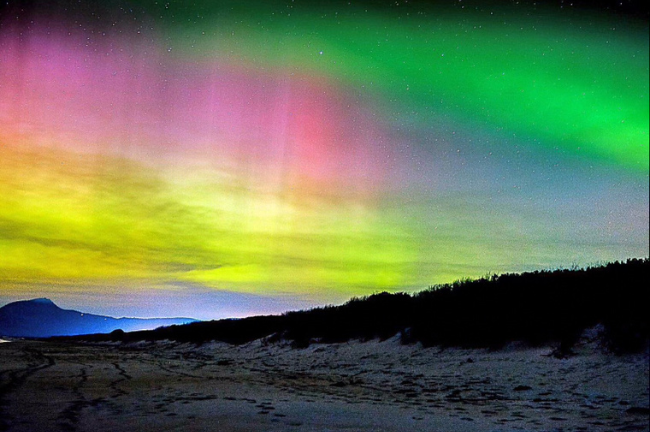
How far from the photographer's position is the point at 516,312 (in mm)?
11289

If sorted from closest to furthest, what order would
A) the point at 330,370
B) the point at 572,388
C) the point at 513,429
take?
the point at 513,429, the point at 572,388, the point at 330,370

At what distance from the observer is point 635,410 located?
5.26 m

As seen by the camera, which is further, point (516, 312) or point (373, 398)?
point (516, 312)

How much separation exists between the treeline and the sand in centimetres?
59

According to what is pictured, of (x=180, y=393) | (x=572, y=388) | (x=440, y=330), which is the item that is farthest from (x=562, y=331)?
(x=180, y=393)

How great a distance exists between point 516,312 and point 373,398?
6087 millimetres

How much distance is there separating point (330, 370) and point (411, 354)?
7.19ft

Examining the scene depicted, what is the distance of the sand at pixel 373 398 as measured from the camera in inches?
178

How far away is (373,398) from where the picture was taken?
6.69 metres

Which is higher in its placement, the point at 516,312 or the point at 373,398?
the point at 516,312

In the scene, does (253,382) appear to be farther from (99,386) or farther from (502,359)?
(502,359)

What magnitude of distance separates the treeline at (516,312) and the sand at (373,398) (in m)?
0.59

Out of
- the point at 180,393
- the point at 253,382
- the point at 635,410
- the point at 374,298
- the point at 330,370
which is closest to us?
the point at 635,410

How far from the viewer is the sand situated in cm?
453
